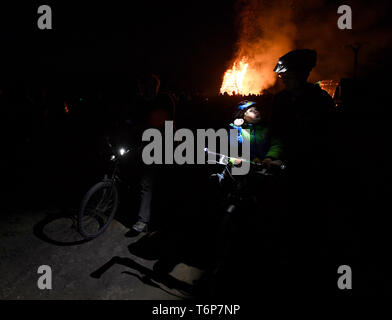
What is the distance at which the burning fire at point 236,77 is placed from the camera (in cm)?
3325

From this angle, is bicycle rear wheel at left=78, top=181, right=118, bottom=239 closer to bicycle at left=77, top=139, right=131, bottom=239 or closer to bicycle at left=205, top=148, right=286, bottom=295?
bicycle at left=77, top=139, right=131, bottom=239

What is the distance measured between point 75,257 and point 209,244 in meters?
2.38

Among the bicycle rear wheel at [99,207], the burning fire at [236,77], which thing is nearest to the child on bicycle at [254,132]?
the bicycle rear wheel at [99,207]

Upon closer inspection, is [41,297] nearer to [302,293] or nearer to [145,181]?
[145,181]

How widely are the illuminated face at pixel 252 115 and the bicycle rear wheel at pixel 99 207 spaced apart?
3006 mm

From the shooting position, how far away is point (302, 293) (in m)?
Answer: 3.35

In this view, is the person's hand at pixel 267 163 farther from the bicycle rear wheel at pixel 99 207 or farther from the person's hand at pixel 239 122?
the bicycle rear wheel at pixel 99 207

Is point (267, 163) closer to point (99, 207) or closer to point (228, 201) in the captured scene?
point (228, 201)

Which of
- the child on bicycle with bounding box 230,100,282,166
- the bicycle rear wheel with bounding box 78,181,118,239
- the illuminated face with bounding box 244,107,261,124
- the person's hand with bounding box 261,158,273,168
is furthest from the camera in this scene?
the bicycle rear wheel with bounding box 78,181,118,239

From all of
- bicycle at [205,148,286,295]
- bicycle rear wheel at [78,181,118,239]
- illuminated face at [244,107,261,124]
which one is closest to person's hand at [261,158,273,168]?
bicycle at [205,148,286,295]

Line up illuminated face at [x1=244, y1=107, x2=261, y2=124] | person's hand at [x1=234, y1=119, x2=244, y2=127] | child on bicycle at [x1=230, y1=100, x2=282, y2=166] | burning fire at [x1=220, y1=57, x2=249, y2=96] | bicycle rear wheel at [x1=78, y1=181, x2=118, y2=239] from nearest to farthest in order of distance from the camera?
child on bicycle at [x1=230, y1=100, x2=282, y2=166], person's hand at [x1=234, y1=119, x2=244, y2=127], illuminated face at [x1=244, y1=107, x2=261, y2=124], bicycle rear wheel at [x1=78, y1=181, x2=118, y2=239], burning fire at [x1=220, y1=57, x2=249, y2=96]

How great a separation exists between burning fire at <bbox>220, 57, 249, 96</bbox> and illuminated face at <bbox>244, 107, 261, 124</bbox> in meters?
30.5

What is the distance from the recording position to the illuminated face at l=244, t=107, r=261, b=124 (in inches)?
147

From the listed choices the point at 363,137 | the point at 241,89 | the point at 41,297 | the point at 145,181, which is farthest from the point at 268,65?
the point at 41,297
